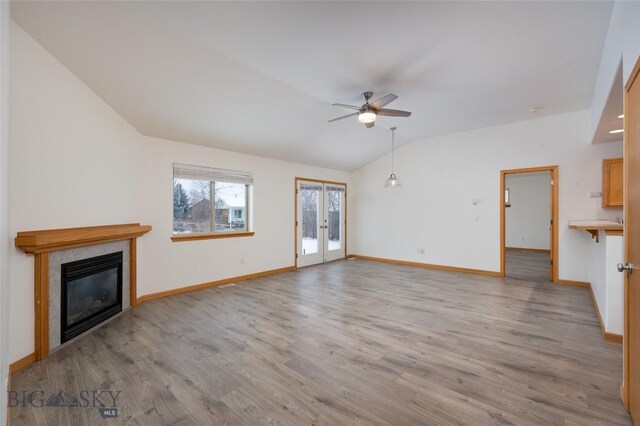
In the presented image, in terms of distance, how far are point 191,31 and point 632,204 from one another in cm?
369

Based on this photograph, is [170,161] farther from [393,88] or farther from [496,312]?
[496,312]

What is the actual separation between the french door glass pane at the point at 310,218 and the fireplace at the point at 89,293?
394cm

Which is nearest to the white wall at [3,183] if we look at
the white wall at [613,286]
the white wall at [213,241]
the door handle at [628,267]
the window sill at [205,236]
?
the door handle at [628,267]

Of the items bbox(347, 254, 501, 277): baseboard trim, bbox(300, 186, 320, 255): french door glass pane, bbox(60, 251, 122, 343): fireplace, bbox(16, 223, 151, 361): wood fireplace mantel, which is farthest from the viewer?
bbox(300, 186, 320, 255): french door glass pane

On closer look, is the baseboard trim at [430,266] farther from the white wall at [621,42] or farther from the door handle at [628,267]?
the door handle at [628,267]

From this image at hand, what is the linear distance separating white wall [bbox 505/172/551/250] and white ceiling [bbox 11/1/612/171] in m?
4.83

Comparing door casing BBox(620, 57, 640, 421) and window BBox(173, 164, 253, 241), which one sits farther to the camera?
window BBox(173, 164, 253, 241)

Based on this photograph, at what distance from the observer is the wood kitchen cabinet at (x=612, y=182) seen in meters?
4.55

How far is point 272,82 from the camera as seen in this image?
3666 millimetres

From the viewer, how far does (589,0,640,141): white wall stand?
1778mm

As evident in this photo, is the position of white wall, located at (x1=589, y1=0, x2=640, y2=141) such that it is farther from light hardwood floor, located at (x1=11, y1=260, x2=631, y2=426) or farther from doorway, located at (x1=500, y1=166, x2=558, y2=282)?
doorway, located at (x1=500, y1=166, x2=558, y2=282)

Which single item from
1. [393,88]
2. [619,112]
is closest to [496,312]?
[619,112]
